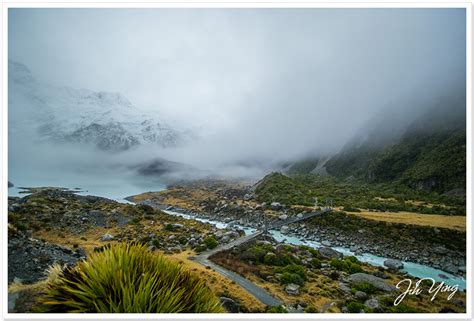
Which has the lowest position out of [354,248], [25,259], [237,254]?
[354,248]

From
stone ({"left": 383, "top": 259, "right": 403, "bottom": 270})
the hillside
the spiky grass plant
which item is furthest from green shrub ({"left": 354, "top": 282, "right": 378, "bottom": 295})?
the spiky grass plant

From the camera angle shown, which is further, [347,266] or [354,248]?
[354,248]

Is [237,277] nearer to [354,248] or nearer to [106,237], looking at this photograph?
[106,237]

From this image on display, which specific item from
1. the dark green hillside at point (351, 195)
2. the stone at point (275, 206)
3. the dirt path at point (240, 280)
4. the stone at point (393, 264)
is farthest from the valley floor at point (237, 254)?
the stone at point (275, 206)

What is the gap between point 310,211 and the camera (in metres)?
17.6

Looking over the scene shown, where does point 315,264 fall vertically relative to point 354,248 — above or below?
above

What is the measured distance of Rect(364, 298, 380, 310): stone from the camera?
5.05 metres

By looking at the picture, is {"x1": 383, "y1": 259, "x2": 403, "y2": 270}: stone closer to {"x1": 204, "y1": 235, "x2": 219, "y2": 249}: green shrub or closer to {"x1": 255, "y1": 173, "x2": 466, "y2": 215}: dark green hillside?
{"x1": 255, "y1": 173, "x2": 466, "y2": 215}: dark green hillside

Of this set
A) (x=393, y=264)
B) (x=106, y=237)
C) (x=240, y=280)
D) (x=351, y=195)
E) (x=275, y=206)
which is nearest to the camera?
(x=240, y=280)

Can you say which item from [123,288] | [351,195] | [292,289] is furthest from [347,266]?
[351,195]

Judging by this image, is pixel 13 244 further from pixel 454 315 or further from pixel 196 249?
pixel 454 315

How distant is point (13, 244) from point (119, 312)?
391cm

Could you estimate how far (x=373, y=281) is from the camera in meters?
6.80

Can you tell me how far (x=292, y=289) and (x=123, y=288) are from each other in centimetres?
551
